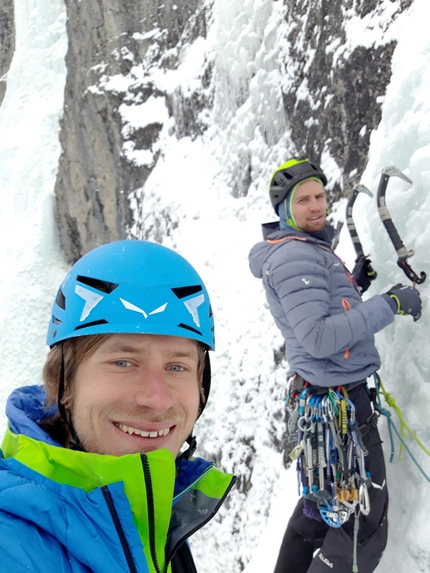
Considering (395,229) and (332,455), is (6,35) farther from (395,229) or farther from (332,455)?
(332,455)

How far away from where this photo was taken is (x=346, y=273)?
2.49m

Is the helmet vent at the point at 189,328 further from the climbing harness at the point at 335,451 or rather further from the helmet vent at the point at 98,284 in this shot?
the climbing harness at the point at 335,451

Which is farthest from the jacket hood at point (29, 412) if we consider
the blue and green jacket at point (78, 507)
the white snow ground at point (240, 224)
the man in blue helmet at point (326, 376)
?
the white snow ground at point (240, 224)

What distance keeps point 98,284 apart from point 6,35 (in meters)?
18.5

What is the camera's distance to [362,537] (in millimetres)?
2236

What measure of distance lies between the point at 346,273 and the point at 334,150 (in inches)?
138

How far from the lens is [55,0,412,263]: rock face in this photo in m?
5.17

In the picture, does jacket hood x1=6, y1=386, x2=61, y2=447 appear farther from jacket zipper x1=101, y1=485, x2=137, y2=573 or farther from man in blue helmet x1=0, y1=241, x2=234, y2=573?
jacket zipper x1=101, y1=485, x2=137, y2=573

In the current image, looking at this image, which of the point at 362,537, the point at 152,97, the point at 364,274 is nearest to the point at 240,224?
the point at 152,97

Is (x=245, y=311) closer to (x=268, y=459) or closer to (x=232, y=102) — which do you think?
(x=268, y=459)

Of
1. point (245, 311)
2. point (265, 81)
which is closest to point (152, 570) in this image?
point (245, 311)

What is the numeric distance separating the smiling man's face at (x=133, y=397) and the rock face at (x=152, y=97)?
4191 millimetres

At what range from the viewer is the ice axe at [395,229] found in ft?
7.94

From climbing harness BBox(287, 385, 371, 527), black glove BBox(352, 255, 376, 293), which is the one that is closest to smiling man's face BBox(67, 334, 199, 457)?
climbing harness BBox(287, 385, 371, 527)
